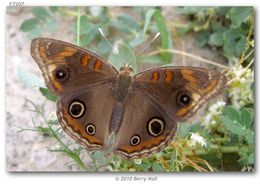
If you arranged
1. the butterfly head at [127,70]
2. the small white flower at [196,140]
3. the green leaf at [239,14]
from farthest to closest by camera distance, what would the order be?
1. the green leaf at [239,14]
2. the small white flower at [196,140]
3. the butterfly head at [127,70]

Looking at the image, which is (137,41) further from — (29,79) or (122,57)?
(29,79)

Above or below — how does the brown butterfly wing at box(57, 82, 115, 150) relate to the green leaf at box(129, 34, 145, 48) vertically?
below

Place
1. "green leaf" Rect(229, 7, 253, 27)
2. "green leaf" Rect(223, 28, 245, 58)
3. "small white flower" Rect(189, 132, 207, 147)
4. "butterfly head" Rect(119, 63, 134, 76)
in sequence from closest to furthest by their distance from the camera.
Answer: "butterfly head" Rect(119, 63, 134, 76), "small white flower" Rect(189, 132, 207, 147), "green leaf" Rect(229, 7, 253, 27), "green leaf" Rect(223, 28, 245, 58)

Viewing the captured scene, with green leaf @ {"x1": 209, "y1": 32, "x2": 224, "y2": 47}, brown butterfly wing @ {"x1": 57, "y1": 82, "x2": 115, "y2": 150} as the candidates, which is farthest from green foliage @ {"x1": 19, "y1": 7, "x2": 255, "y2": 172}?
brown butterfly wing @ {"x1": 57, "y1": 82, "x2": 115, "y2": 150}

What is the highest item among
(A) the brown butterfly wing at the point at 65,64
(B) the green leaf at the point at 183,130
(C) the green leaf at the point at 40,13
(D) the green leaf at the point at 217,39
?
Result: (C) the green leaf at the point at 40,13

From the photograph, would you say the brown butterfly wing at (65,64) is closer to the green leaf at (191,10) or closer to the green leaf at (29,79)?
the green leaf at (29,79)

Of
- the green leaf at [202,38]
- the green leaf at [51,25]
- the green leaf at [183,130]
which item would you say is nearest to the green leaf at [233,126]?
the green leaf at [183,130]

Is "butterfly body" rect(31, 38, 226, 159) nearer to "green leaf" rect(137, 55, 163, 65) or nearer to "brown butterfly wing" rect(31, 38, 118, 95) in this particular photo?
"brown butterfly wing" rect(31, 38, 118, 95)
